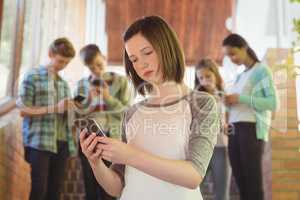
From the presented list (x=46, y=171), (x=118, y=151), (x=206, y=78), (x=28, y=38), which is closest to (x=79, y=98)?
(x=46, y=171)

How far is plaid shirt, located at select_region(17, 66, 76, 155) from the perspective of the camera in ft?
6.51

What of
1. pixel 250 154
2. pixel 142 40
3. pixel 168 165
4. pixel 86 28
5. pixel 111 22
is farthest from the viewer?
pixel 111 22

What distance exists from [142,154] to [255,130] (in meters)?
1.25

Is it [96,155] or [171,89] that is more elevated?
[171,89]

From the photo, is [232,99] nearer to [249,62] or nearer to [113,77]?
[249,62]

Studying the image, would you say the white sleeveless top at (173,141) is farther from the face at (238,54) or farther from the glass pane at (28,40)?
the glass pane at (28,40)

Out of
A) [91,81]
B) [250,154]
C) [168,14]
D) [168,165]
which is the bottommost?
[250,154]

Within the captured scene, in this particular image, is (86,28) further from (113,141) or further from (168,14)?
(113,141)

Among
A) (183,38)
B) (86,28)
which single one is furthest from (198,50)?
(86,28)

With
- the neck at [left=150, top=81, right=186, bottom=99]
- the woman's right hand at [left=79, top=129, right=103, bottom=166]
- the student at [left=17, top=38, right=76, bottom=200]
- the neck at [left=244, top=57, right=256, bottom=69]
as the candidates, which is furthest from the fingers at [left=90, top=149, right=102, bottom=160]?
the neck at [left=244, top=57, right=256, bottom=69]

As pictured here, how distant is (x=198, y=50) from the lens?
5555mm

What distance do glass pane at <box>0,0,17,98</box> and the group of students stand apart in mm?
170

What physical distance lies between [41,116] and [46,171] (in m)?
0.27

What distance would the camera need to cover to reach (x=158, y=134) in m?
0.93
